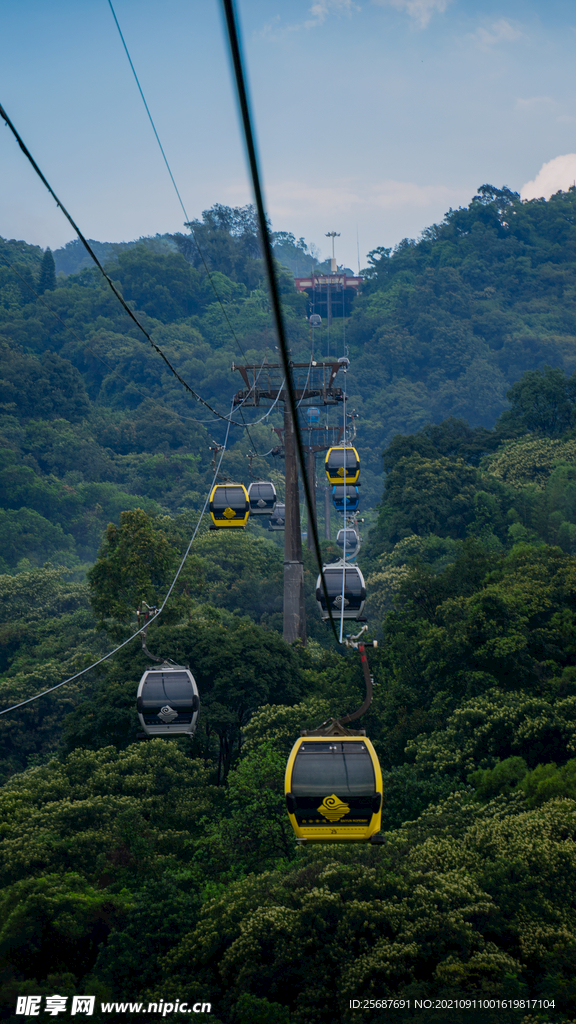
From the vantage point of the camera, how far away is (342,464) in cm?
2397

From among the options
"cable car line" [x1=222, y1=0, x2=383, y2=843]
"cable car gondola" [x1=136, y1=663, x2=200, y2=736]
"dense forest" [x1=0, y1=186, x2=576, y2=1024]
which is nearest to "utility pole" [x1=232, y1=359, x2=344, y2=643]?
"dense forest" [x1=0, y1=186, x2=576, y2=1024]

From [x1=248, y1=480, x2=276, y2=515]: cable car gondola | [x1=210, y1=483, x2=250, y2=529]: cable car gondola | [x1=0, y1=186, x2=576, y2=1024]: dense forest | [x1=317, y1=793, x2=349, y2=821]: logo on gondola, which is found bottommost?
[x1=0, y1=186, x2=576, y2=1024]: dense forest

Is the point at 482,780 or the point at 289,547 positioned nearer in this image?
the point at 482,780

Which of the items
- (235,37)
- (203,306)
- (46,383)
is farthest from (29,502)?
(235,37)

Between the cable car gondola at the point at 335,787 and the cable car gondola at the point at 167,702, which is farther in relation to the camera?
the cable car gondola at the point at 167,702

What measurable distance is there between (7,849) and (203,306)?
9572 cm

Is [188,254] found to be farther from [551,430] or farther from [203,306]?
[551,430]

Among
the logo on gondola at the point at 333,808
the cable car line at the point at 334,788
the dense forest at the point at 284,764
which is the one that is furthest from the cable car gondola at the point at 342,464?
the logo on gondola at the point at 333,808

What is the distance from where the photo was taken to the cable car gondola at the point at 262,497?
23.5 metres

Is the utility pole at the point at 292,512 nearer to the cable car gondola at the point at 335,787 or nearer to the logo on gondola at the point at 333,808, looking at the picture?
the cable car gondola at the point at 335,787

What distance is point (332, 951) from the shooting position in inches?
494

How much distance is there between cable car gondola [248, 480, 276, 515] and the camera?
2350 centimetres

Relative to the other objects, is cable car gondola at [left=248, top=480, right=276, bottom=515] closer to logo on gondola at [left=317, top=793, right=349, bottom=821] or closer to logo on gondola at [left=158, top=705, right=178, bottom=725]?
logo on gondola at [left=158, top=705, right=178, bottom=725]

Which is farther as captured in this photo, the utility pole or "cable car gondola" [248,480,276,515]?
the utility pole
